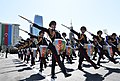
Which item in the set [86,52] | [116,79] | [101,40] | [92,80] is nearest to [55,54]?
[92,80]

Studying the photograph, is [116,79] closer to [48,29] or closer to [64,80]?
[64,80]

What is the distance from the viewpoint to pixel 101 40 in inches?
569

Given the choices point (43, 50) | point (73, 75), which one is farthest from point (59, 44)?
point (43, 50)

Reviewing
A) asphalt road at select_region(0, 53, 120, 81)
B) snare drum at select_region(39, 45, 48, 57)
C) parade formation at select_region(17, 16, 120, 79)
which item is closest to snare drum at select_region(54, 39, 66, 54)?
parade formation at select_region(17, 16, 120, 79)

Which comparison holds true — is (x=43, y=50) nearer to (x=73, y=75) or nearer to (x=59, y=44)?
(x=73, y=75)

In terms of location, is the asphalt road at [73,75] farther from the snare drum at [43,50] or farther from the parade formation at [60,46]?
the snare drum at [43,50]

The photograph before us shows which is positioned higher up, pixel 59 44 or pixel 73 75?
pixel 59 44

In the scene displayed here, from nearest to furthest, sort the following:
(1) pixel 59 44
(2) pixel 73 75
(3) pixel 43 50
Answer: (1) pixel 59 44 < (2) pixel 73 75 < (3) pixel 43 50

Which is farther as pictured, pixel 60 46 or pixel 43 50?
pixel 43 50

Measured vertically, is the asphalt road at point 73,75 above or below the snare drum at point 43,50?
below

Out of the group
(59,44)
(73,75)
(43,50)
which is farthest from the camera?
(43,50)

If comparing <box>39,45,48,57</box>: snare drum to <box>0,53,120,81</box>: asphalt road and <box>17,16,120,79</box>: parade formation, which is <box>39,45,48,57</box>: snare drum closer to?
<box>17,16,120,79</box>: parade formation

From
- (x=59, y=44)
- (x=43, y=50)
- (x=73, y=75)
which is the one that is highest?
(x=59, y=44)

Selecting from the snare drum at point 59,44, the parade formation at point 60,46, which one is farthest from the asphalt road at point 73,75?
the snare drum at point 59,44
